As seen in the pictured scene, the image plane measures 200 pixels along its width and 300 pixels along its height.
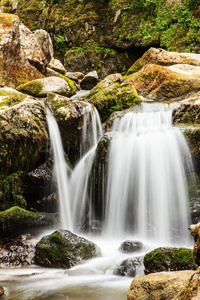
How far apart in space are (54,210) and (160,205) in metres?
2.60

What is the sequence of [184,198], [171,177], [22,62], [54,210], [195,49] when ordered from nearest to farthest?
1. [184,198]
2. [171,177]
3. [54,210]
4. [22,62]
5. [195,49]

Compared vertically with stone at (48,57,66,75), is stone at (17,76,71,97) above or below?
below

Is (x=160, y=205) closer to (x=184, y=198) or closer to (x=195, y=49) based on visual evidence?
(x=184, y=198)

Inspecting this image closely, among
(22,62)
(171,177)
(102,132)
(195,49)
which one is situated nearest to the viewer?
(171,177)

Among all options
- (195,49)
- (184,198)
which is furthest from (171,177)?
(195,49)

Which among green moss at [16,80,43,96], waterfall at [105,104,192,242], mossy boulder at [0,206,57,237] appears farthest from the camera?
green moss at [16,80,43,96]

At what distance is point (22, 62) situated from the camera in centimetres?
966

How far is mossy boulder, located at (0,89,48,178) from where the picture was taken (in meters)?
6.39

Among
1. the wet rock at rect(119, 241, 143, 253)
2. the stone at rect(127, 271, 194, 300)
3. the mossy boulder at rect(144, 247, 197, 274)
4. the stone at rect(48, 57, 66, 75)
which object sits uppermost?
the stone at rect(48, 57, 66, 75)

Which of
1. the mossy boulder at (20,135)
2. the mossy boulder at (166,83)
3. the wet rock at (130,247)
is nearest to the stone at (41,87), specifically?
the mossy boulder at (20,135)

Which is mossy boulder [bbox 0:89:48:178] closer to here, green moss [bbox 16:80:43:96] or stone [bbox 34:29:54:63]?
green moss [bbox 16:80:43:96]

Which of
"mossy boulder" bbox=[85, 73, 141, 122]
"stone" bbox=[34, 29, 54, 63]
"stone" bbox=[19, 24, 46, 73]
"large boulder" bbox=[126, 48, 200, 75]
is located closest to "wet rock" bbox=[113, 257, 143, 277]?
"mossy boulder" bbox=[85, 73, 141, 122]

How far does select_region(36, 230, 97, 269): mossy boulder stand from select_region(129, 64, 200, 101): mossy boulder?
643 cm

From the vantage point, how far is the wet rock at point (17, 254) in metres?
4.70
